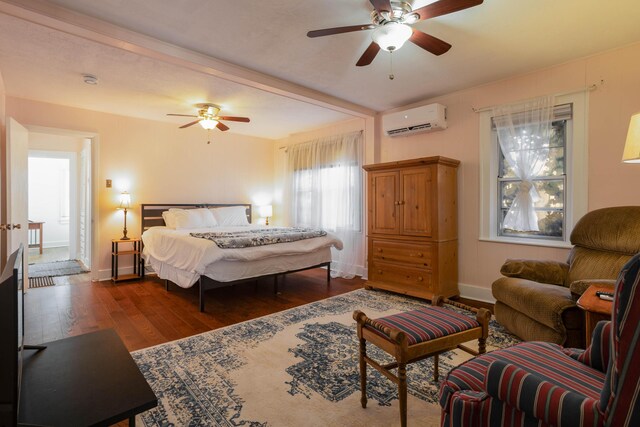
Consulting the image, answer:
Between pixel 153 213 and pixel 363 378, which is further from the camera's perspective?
pixel 153 213

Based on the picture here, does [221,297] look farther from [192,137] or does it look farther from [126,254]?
[192,137]

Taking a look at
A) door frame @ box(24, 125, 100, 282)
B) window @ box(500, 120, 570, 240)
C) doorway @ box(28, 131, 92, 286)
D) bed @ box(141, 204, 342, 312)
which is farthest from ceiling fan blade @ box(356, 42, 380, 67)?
doorway @ box(28, 131, 92, 286)

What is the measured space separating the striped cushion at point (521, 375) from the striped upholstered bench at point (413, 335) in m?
0.26

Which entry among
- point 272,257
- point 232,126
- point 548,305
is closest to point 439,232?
point 548,305

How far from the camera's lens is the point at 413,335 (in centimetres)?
170

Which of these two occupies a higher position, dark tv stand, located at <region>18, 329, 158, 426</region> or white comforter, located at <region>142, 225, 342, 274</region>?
white comforter, located at <region>142, 225, 342, 274</region>

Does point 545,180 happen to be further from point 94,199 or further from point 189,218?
point 94,199

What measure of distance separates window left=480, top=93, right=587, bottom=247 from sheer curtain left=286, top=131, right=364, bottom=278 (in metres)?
1.92

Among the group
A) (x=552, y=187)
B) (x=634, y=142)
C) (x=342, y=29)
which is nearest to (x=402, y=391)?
(x=634, y=142)

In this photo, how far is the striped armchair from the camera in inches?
32.6

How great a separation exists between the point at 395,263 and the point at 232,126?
12.3 feet

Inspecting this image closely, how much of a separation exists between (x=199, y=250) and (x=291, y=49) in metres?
2.27

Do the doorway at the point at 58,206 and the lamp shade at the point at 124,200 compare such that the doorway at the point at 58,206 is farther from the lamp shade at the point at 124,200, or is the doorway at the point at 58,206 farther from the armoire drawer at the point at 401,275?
the armoire drawer at the point at 401,275

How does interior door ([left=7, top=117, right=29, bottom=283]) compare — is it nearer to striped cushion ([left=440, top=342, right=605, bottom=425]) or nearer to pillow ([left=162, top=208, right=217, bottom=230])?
pillow ([left=162, top=208, right=217, bottom=230])
